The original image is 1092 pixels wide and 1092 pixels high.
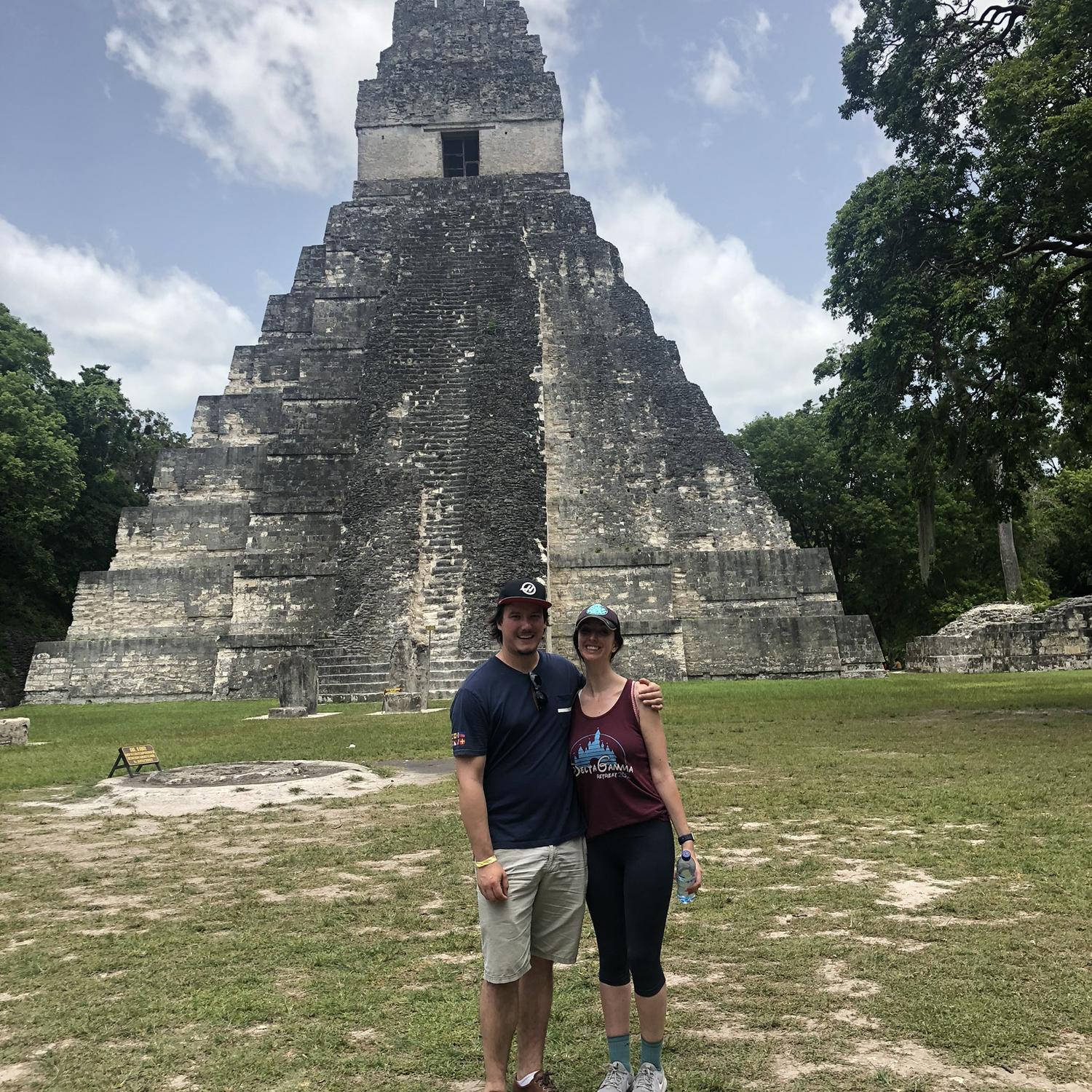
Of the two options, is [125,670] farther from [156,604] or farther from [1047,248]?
[1047,248]

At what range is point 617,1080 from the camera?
8.68ft

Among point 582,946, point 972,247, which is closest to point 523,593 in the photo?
point 582,946

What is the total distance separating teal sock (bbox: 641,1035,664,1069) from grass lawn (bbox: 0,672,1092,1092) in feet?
0.29

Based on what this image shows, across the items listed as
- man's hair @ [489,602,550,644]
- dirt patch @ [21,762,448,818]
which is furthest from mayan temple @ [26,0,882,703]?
man's hair @ [489,602,550,644]

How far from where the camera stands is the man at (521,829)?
2676 millimetres

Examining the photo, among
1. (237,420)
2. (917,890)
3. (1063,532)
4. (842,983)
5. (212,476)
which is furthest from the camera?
(1063,532)

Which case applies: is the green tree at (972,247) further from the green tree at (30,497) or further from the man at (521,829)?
the green tree at (30,497)

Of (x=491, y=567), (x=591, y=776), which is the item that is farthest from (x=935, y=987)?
(x=491, y=567)

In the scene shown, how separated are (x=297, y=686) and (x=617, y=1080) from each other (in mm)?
12301

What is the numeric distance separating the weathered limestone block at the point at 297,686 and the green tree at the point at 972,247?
812 cm

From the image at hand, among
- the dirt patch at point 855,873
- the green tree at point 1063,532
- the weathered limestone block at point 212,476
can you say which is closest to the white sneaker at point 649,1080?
the dirt patch at point 855,873

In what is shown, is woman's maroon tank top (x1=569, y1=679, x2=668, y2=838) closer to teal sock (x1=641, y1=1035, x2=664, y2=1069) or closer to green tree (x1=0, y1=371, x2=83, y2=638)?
teal sock (x1=641, y1=1035, x2=664, y2=1069)

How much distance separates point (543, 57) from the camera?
95.3 ft

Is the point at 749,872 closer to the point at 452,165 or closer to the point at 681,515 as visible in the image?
the point at 681,515
